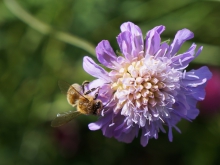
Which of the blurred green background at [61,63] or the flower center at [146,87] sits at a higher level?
the blurred green background at [61,63]

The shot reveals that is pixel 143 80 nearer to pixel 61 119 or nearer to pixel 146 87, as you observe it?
pixel 146 87

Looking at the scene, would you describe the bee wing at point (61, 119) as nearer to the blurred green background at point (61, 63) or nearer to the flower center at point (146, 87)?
the flower center at point (146, 87)

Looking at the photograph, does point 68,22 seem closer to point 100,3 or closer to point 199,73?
point 100,3

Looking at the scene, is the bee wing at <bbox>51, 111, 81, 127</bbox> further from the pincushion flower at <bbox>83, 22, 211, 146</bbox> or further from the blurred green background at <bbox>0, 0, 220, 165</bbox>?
the blurred green background at <bbox>0, 0, 220, 165</bbox>

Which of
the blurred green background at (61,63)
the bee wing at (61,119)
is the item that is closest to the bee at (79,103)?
the bee wing at (61,119)

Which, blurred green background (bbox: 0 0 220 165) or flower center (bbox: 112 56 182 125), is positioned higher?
blurred green background (bbox: 0 0 220 165)

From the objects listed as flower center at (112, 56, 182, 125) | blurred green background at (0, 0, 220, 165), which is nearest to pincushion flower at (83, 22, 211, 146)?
flower center at (112, 56, 182, 125)

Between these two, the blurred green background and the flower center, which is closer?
the flower center

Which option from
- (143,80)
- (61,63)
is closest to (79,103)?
(143,80)
